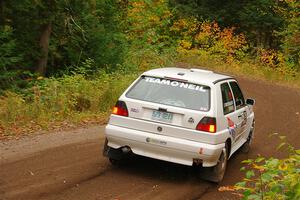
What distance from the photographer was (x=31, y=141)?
1021cm

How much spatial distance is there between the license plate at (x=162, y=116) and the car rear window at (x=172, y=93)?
A: 206 millimetres

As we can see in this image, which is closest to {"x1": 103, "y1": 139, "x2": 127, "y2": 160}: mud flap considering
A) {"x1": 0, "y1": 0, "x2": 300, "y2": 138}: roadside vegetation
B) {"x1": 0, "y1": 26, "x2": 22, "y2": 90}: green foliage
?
{"x1": 0, "y1": 0, "x2": 300, "y2": 138}: roadside vegetation

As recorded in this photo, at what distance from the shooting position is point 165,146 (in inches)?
315

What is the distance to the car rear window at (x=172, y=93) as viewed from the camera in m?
8.30

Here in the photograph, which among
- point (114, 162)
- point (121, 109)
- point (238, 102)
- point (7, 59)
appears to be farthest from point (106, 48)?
point (121, 109)

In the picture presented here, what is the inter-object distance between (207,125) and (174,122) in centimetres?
54

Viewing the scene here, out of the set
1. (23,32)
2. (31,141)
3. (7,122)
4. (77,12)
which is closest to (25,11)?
(23,32)

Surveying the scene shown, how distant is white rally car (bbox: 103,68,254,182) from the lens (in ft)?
26.2

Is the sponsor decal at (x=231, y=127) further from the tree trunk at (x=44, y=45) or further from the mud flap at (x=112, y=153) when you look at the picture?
the tree trunk at (x=44, y=45)

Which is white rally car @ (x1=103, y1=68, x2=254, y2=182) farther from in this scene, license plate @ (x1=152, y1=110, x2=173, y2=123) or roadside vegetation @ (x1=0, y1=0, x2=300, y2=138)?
roadside vegetation @ (x1=0, y1=0, x2=300, y2=138)

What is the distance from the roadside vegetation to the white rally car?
3563mm

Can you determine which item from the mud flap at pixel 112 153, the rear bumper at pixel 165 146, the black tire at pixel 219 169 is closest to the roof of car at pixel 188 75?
the rear bumper at pixel 165 146

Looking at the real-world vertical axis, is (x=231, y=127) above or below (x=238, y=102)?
below

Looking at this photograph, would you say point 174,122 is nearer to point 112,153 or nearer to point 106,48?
point 112,153
